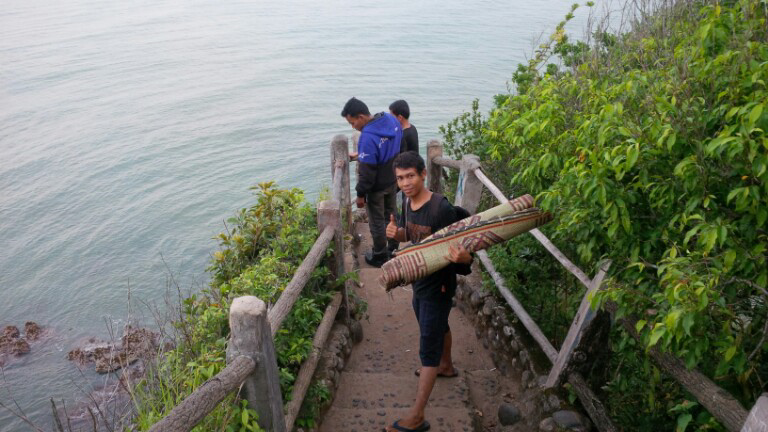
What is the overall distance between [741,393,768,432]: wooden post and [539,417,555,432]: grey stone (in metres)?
1.77

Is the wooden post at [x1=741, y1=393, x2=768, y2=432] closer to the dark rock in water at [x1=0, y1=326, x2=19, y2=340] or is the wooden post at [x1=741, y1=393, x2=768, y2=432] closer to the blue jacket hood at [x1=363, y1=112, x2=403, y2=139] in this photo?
the blue jacket hood at [x1=363, y1=112, x2=403, y2=139]

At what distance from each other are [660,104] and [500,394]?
3059 millimetres

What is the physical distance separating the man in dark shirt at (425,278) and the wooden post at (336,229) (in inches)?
39.4

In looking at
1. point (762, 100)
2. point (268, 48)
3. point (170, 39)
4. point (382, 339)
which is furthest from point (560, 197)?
point (170, 39)

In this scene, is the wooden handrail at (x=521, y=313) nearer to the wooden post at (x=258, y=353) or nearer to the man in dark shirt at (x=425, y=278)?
the man in dark shirt at (x=425, y=278)

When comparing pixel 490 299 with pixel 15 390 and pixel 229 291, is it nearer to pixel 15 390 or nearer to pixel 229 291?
pixel 229 291

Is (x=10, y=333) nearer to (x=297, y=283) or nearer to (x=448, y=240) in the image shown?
(x=297, y=283)

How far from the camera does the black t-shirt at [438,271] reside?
4375 mm

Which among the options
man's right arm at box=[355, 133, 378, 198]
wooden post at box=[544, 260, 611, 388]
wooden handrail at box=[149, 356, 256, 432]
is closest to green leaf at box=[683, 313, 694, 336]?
wooden post at box=[544, 260, 611, 388]

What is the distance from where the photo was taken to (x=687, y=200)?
2.87m

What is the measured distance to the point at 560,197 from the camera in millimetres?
3443

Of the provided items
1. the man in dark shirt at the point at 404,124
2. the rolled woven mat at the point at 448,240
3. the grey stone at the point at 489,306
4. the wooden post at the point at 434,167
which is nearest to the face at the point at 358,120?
the man in dark shirt at the point at 404,124

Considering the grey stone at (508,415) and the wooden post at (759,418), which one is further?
the grey stone at (508,415)

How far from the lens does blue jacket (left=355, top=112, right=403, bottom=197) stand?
6426mm
